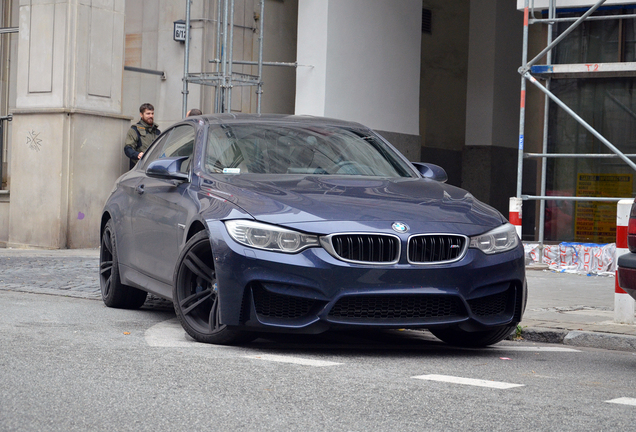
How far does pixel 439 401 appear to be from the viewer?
449 centimetres

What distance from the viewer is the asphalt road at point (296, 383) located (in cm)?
407

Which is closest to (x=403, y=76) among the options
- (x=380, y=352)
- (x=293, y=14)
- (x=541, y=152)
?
(x=293, y=14)

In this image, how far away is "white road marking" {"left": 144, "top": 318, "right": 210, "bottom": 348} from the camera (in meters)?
6.03

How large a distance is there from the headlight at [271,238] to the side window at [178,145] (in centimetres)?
134

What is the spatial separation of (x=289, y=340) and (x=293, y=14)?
12787mm

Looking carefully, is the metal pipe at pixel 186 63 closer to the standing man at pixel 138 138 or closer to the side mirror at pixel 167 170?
the standing man at pixel 138 138

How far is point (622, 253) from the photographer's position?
7.43 m

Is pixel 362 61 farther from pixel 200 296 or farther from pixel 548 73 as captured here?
pixel 200 296

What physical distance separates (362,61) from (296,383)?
1188cm

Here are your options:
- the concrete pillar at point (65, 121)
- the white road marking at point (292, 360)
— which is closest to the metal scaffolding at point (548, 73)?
the concrete pillar at point (65, 121)

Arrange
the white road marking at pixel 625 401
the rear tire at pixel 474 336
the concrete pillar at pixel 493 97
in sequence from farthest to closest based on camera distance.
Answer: the concrete pillar at pixel 493 97 < the rear tire at pixel 474 336 < the white road marking at pixel 625 401

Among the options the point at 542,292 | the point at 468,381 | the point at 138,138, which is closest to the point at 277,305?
the point at 468,381

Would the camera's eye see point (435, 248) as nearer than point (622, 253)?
Yes

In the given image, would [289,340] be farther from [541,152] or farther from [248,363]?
[541,152]
